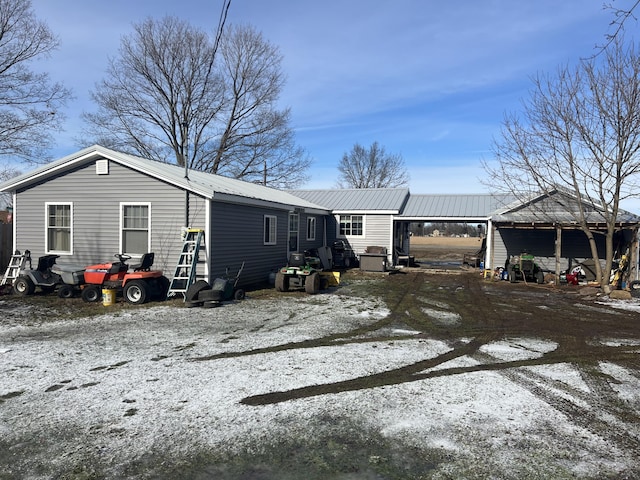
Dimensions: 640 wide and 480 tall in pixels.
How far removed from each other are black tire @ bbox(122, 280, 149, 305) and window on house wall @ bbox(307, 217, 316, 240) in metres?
9.90

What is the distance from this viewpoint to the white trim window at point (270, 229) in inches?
576

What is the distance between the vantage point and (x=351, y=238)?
21297 mm

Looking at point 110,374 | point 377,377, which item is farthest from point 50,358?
point 377,377

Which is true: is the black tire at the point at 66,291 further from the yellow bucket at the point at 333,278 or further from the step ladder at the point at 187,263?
the yellow bucket at the point at 333,278

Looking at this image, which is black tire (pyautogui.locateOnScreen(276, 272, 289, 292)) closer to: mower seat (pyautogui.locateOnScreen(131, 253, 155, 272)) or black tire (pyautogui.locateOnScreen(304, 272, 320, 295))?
black tire (pyautogui.locateOnScreen(304, 272, 320, 295))

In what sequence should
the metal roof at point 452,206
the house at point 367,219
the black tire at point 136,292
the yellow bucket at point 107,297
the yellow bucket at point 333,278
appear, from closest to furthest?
1. the yellow bucket at point 107,297
2. the black tire at point 136,292
3. the yellow bucket at point 333,278
4. the metal roof at point 452,206
5. the house at point 367,219

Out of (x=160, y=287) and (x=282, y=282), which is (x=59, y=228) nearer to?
(x=160, y=287)

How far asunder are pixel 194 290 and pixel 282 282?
2963mm

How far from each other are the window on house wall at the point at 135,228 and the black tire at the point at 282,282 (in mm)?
3579

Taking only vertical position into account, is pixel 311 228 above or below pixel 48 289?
above

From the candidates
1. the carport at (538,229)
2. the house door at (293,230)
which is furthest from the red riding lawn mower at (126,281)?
the carport at (538,229)

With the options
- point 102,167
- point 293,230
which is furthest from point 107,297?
point 293,230

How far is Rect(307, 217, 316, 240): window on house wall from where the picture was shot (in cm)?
1927

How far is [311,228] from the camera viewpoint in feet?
64.5
